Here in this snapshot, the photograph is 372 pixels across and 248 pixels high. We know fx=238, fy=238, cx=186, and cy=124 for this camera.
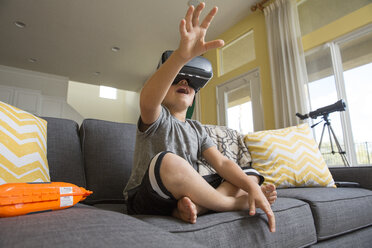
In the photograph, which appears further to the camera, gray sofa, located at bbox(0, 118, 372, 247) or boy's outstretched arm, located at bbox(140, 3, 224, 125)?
boy's outstretched arm, located at bbox(140, 3, 224, 125)

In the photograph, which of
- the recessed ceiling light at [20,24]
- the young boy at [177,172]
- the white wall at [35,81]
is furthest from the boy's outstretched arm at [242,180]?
the white wall at [35,81]

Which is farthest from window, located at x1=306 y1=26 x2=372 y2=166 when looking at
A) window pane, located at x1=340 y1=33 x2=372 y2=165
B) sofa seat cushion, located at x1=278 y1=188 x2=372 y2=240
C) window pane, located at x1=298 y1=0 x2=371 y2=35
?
sofa seat cushion, located at x1=278 y1=188 x2=372 y2=240

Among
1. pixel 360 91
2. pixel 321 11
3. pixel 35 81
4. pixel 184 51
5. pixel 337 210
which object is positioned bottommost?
pixel 337 210

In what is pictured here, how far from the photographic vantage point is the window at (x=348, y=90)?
8.62 ft

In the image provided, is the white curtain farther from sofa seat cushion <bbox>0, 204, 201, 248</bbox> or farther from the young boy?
sofa seat cushion <bbox>0, 204, 201, 248</bbox>

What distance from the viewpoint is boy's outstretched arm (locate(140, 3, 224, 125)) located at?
2.22ft

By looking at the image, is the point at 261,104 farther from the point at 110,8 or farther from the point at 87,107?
the point at 87,107

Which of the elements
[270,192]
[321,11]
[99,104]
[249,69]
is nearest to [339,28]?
[321,11]

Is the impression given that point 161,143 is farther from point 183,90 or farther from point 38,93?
point 38,93

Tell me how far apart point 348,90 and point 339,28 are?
2.49 ft

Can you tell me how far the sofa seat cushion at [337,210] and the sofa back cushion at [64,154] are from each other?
3.16 feet

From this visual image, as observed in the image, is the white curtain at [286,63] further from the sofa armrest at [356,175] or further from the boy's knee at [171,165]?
the boy's knee at [171,165]

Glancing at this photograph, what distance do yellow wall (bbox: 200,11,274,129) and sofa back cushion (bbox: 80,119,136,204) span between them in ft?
8.91

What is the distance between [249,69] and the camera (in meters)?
3.86
